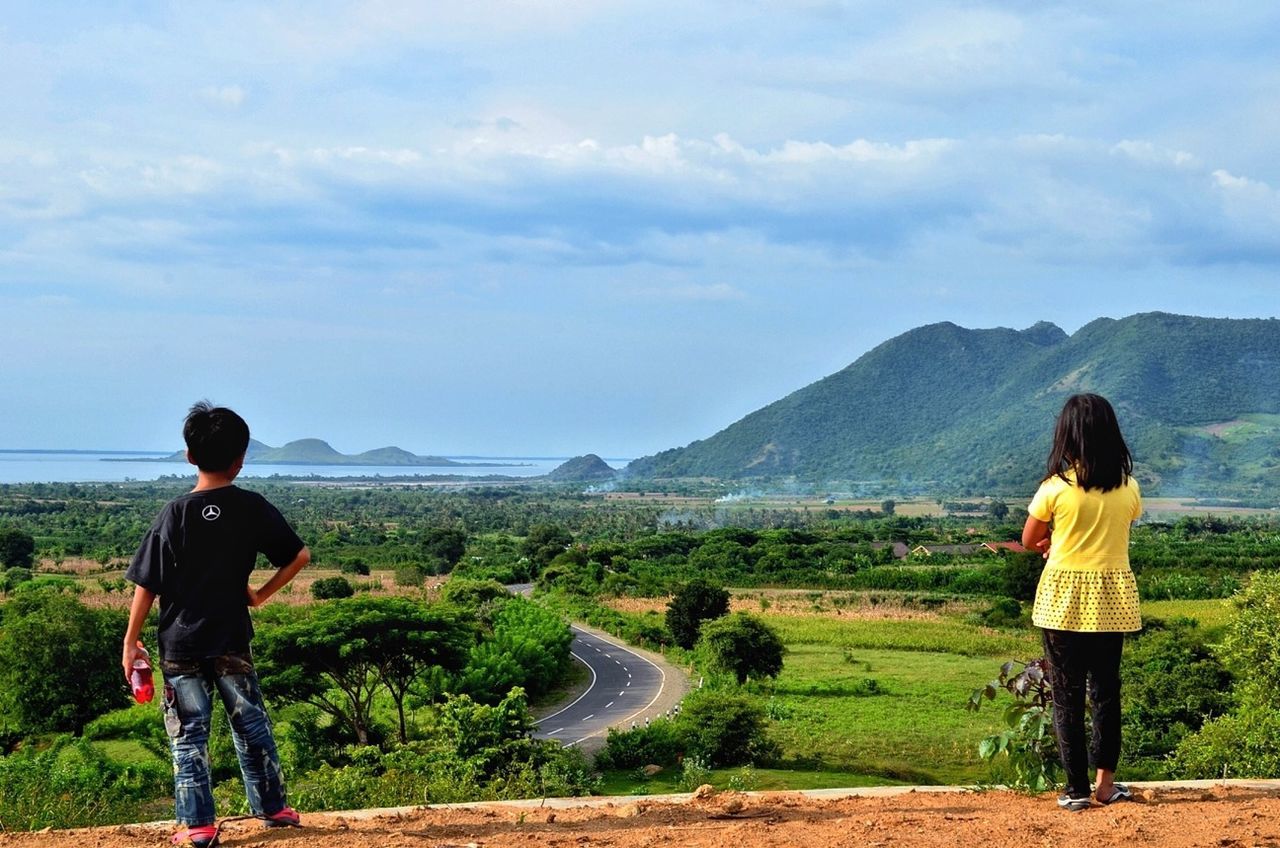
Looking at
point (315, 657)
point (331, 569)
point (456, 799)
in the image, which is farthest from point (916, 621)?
point (456, 799)

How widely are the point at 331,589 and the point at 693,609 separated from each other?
61.3ft

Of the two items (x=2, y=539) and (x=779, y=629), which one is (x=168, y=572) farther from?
(x=2, y=539)

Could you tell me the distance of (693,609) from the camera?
4053cm

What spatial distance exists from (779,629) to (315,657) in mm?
26287

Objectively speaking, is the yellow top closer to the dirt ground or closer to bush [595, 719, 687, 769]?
the dirt ground

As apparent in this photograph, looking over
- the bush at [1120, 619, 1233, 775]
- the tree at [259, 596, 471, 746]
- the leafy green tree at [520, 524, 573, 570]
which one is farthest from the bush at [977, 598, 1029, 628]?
the tree at [259, 596, 471, 746]

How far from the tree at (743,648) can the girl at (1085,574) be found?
1100 inches

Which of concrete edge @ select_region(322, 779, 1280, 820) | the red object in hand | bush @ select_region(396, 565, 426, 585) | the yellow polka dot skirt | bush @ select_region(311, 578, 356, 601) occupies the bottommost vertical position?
bush @ select_region(396, 565, 426, 585)

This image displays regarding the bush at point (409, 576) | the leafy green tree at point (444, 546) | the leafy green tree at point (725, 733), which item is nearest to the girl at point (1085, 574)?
the leafy green tree at point (725, 733)

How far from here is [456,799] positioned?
20.4 ft

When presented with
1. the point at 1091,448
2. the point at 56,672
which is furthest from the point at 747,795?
the point at 56,672

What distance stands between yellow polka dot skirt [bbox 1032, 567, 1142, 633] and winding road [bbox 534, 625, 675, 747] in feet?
65.1

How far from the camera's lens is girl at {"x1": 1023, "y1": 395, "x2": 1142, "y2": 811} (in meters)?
4.82

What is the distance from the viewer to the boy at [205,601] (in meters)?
4.48
